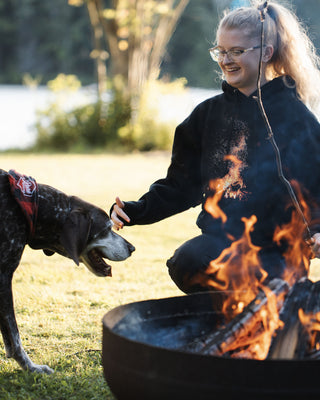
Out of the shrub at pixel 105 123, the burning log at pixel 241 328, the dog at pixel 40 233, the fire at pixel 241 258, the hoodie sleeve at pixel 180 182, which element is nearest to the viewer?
the burning log at pixel 241 328

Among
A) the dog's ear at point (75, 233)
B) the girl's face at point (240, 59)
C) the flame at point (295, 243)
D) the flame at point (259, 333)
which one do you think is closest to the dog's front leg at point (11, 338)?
the dog's ear at point (75, 233)

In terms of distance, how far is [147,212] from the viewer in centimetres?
304

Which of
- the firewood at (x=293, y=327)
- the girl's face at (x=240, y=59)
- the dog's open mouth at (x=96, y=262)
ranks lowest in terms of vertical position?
the dog's open mouth at (x=96, y=262)

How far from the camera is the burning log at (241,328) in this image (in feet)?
6.91

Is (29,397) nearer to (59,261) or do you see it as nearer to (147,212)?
(147,212)

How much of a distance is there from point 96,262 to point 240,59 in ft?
4.02

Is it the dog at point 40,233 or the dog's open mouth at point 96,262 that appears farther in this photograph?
the dog's open mouth at point 96,262

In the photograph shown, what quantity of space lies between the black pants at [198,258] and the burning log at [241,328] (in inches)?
22.4

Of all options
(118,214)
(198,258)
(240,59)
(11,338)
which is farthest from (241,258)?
(11,338)

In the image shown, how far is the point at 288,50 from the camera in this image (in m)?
2.99

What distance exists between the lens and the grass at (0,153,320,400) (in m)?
2.80

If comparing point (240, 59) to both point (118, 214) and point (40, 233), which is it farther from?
point (40, 233)

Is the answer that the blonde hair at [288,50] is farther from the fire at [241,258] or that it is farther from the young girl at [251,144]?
the fire at [241,258]

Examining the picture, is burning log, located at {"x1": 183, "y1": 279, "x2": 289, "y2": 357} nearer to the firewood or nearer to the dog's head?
the firewood
